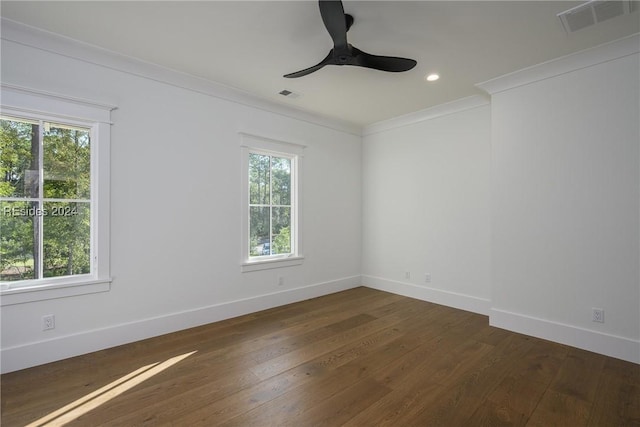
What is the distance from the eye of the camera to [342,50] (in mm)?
2250

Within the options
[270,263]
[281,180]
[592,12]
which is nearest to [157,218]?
[270,263]

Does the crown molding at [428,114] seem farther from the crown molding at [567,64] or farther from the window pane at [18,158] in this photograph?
the window pane at [18,158]

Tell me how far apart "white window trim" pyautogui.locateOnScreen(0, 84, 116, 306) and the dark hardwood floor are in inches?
23.6

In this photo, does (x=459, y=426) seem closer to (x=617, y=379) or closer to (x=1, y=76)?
(x=617, y=379)

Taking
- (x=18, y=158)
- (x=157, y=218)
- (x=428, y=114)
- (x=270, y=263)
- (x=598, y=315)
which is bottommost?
(x=598, y=315)

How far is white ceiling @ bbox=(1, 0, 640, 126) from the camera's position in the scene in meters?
2.23

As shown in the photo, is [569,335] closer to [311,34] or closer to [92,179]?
[311,34]

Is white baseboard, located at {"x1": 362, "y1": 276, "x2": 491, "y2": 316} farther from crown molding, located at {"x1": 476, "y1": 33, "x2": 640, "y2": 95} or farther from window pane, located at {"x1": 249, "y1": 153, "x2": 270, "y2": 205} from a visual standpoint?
crown molding, located at {"x1": 476, "y1": 33, "x2": 640, "y2": 95}

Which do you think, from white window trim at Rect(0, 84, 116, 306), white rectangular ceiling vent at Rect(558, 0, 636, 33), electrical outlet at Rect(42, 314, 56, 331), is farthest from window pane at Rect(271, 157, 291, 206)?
white rectangular ceiling vent at Rect(558, 0, 636, 33)

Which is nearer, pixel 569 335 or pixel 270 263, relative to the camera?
pixel 569 335

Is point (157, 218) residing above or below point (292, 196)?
below

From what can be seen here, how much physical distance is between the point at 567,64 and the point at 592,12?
800mm

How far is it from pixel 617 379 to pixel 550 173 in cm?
184

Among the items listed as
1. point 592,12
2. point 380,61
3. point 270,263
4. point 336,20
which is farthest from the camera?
point 270,263
